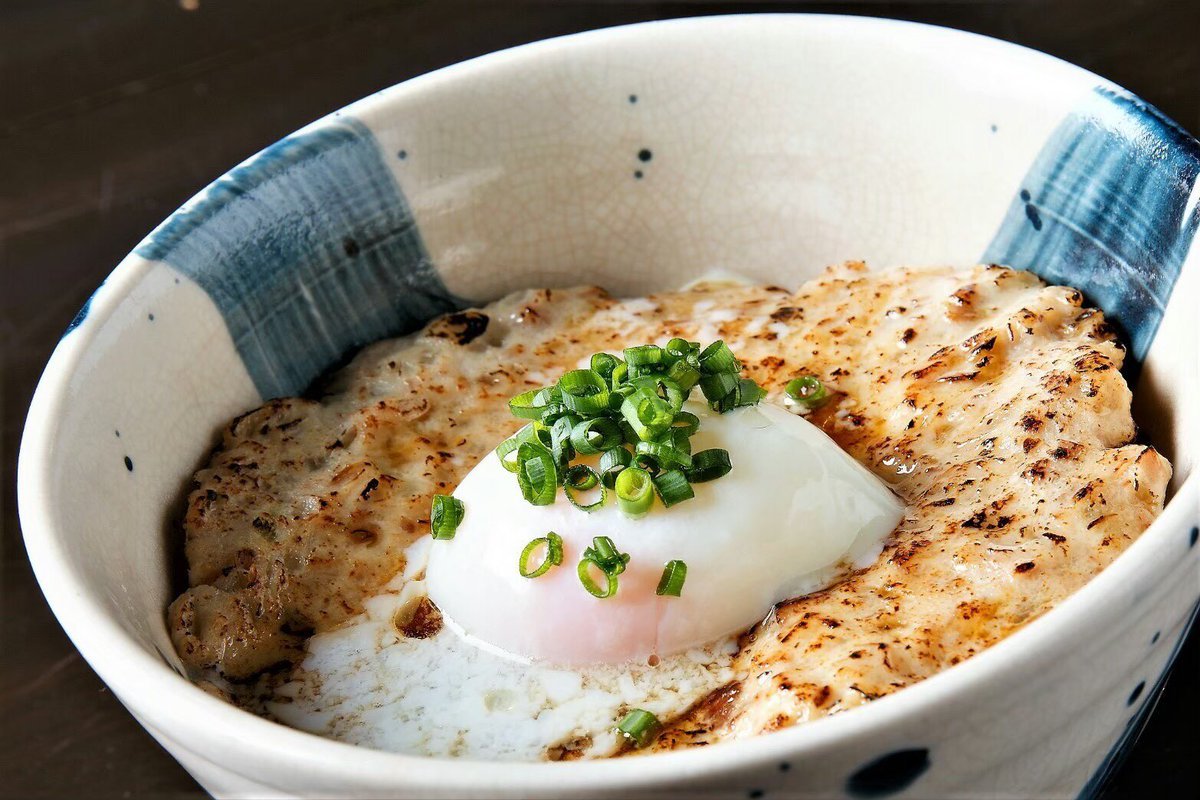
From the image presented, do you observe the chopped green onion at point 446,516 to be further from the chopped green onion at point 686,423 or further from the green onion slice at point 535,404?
the chopped green onion at point 686,423

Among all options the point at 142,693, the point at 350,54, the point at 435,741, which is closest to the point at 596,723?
the point at 435,741

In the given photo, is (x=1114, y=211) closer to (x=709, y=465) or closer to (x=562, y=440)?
(x=709, y=465)

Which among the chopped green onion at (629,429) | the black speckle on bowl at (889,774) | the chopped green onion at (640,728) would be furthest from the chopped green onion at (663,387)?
the black speckle on bowl at (889,774)

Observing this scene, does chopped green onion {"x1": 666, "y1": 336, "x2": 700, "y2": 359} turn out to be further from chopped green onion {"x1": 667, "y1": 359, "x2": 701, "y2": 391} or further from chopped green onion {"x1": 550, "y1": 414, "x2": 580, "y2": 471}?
chopped green onion {"x1": 550, "y1": 414, "x2": 580, "y2": 471}

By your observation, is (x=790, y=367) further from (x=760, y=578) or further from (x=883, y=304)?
(x=760, y=578)

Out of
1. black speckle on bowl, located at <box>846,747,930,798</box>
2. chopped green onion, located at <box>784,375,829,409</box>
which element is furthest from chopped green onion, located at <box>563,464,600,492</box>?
black speckle on bowl, located at <box>846,747,930,798</box>

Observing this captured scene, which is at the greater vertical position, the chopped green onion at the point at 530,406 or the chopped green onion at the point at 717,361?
the chopped green onion at the point at 717,361
